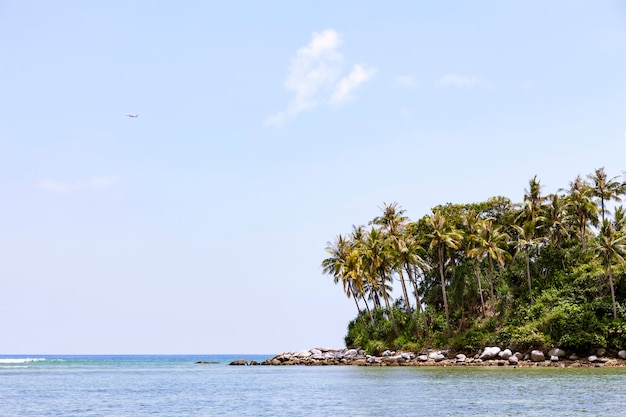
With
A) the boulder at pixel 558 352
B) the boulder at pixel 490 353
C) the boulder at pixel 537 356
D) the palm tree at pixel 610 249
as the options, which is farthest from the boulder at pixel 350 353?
the palm tree at pixel 610 249

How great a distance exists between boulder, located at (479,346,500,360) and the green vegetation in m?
1.54

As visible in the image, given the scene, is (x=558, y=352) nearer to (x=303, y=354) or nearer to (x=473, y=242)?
(x=473, y=242)

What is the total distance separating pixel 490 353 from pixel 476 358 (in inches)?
64.1

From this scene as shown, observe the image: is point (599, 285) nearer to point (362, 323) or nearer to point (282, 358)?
point (362, 323)

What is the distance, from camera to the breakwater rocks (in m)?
58.6

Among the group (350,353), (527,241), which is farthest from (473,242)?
(350,353)

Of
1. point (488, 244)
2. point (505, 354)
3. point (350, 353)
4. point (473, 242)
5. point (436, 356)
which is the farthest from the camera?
point (350, 353)

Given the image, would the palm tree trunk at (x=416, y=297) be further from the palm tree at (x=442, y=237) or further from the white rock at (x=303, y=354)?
Answer: the white rock at (x=303, y=354)

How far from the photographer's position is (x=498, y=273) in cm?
7481

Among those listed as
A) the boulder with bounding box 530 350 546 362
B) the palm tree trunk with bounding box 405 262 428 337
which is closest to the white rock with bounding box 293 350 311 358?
the palm tree trunk with bounding box 405 262 428 337

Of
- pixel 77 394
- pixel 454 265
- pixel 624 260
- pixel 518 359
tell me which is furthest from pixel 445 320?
pixel 77 394

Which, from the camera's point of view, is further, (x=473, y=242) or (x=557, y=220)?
(x=473, y=242)

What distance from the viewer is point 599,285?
6353 cm

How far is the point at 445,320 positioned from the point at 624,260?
72.7 ft
